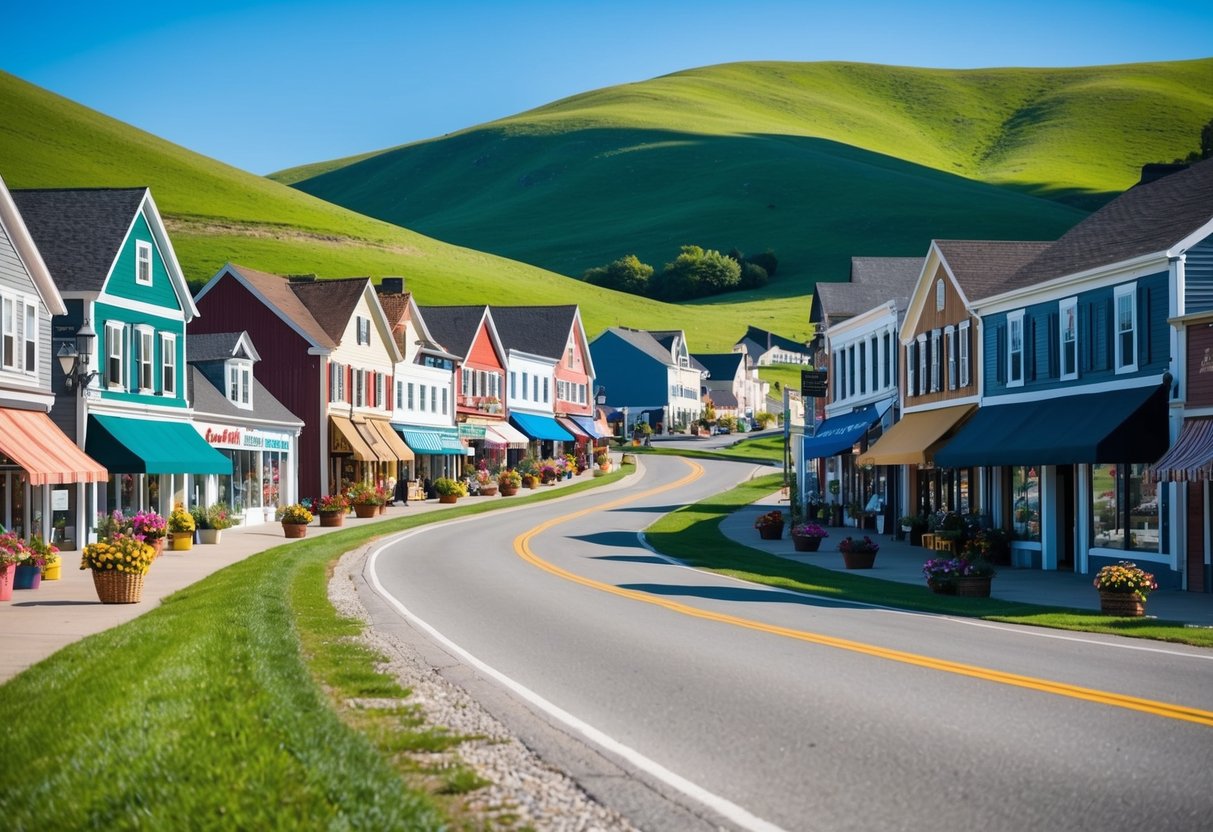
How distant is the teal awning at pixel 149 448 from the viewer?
124ft

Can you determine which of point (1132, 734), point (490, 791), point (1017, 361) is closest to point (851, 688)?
point (1132, 734)

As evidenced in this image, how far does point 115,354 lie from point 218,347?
34.5 ft

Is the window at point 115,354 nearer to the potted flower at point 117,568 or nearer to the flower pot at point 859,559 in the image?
the potted flower at point 117,568

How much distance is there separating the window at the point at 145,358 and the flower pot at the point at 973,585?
86.0ft

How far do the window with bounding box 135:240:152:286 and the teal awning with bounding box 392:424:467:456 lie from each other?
26178 millimetres

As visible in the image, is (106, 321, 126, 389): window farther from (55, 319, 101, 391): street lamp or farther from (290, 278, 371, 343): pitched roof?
(290, 278, 371, 343): pitched roof

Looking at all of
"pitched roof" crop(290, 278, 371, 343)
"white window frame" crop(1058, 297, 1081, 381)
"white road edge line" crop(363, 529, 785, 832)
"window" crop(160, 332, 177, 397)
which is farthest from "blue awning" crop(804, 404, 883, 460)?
"white road edge line" crop(363, 529, 785, 832)

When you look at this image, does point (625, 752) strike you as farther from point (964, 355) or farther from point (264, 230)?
point (264, 230)

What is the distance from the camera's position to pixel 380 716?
1198 centimetres

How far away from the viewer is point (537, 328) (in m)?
98.4

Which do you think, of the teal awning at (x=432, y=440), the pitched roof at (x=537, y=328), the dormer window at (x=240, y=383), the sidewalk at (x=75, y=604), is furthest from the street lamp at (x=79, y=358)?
the pitched roof at (x=537, y=328)

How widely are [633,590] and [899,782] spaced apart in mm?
16188

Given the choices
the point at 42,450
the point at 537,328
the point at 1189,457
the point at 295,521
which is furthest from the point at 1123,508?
the point at 537,328

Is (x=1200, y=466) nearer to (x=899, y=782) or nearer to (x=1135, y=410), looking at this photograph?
(x=1135, y=410)
